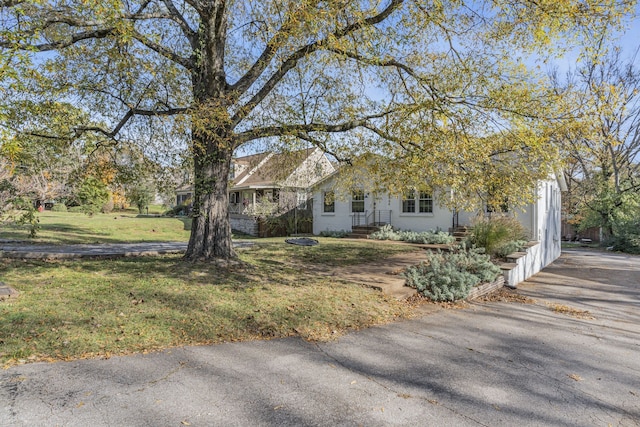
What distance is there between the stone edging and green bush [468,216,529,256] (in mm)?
1845

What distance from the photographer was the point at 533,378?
3.85 metres

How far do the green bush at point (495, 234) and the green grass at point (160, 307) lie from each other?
5478mm

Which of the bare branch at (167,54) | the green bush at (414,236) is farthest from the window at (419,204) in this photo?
the bare branch at (167,54)

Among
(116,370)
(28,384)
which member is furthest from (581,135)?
(28,384)

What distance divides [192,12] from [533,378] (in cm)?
939

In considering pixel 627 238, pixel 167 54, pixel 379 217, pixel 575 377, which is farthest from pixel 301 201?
pixel 575 377

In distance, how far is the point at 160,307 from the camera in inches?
219

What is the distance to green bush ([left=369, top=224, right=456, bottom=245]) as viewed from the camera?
16.0 meters

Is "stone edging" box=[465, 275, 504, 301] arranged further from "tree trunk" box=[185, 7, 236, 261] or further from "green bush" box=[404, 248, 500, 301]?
"tree trunk" box=[185, 7, 236, 261]

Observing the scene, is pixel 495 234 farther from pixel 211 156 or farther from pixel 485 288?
pixel 211 156

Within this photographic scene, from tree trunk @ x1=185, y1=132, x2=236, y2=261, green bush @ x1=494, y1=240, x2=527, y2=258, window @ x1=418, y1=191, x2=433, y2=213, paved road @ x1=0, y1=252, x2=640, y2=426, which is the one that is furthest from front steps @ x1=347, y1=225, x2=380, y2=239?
paved road @ x1=0, y1=252, x2=640, y2=426

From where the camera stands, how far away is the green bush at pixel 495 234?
1091cm

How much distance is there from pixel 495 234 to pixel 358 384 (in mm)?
8733

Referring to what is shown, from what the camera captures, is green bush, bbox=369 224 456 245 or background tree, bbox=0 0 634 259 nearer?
background tree, bbox=0 0 634 259
